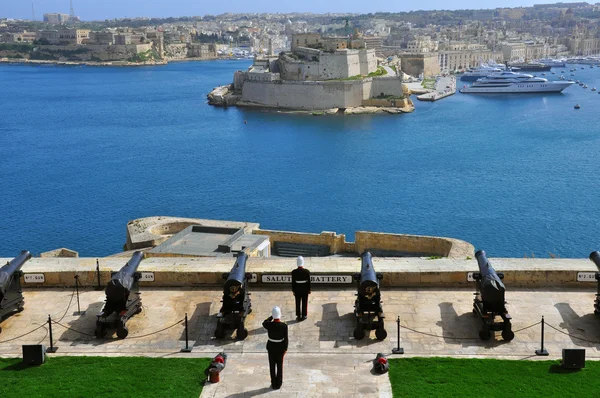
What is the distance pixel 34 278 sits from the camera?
7.12 m

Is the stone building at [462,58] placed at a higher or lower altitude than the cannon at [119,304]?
lower

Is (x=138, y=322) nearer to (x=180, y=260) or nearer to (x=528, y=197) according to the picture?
(x=180, y=260)

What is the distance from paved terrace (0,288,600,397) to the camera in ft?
Result: 17.3

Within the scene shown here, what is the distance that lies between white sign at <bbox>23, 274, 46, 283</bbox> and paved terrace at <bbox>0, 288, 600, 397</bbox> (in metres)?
0.10

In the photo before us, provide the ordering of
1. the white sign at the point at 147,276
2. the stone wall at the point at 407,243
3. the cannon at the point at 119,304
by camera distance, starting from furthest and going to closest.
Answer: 1. the stone wall at the point at 407,243
2. the white sign at the point at 147,276
3. the cannon at the point at 119,304

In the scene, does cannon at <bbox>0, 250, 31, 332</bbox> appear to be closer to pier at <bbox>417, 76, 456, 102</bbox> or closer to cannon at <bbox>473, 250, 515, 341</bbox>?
cannon at <bbox>473, 250, 515, 341</bbox>

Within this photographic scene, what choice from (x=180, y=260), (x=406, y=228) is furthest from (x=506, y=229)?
(x=180, y=260)

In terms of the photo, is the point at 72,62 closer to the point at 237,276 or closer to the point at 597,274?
the point at 237,276

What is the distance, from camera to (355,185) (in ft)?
99.2

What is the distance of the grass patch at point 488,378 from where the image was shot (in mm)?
4863

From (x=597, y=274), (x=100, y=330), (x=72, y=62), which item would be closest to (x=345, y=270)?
(x=597, y=274)

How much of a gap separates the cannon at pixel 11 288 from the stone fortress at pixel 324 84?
161 feet

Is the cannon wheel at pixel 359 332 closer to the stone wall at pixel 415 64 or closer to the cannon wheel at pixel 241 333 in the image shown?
the cannon wheel at pixel 241 333

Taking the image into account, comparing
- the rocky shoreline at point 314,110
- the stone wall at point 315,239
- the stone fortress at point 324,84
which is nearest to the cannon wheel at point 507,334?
the stone wall at point 315,239
